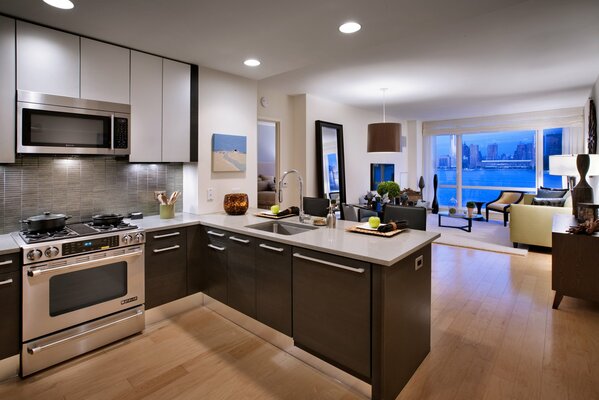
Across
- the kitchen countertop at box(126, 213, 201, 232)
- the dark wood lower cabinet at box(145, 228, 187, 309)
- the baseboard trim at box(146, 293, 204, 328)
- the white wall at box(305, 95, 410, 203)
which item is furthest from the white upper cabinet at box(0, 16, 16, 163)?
the white wall at box(305, 95, 410, 203)

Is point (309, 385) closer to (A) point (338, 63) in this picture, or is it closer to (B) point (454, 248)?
(A) point (338, 63)

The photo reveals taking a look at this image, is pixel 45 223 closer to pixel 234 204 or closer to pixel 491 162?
pixel 234 204

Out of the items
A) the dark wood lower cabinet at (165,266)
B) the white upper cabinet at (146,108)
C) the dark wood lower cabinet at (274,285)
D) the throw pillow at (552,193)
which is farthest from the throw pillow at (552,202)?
the white upper cabinet at (146,108)

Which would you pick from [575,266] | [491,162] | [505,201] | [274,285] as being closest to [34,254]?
[274,285]

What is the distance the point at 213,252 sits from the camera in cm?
286

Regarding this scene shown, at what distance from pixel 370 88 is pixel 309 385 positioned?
4497 millimetres

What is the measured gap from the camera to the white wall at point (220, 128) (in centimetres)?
335

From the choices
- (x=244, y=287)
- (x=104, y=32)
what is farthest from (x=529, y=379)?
(x=104, y=32)

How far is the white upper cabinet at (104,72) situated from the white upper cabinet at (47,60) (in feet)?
0.20

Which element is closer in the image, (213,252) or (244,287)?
(244,287)

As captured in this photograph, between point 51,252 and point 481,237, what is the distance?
628 centimetres

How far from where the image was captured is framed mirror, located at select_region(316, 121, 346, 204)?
18.3 feet

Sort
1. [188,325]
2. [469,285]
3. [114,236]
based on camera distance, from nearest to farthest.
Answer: [114,236], [188,325], [469,285]

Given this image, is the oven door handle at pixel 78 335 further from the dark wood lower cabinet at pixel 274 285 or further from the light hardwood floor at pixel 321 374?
the dark wood lower cabinet at pixel 274 285
